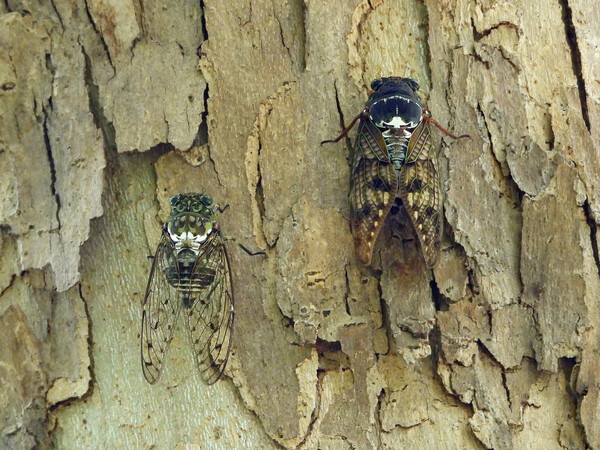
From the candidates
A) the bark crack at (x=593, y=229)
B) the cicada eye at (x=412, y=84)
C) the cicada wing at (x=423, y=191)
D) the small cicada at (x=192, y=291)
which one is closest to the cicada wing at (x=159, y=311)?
the small cicada at (x=192, y=291)

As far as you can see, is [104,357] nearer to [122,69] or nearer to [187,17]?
[122,69]

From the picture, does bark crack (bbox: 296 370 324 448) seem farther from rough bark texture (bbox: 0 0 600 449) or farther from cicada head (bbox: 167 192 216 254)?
cicada head (bbox: 167 192 216 254)

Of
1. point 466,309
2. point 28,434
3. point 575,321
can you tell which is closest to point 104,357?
point 28,434

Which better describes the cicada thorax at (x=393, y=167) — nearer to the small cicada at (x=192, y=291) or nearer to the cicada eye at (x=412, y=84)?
the cicada eye at (x=412, y=84)

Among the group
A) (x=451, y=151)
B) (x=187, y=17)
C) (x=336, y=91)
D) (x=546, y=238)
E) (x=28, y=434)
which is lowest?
(x=28, y=434)

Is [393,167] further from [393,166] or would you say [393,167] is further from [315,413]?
[315,413]

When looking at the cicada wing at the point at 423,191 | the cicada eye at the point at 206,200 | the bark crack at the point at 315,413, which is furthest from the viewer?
the cicada eye at the point at 206,200
